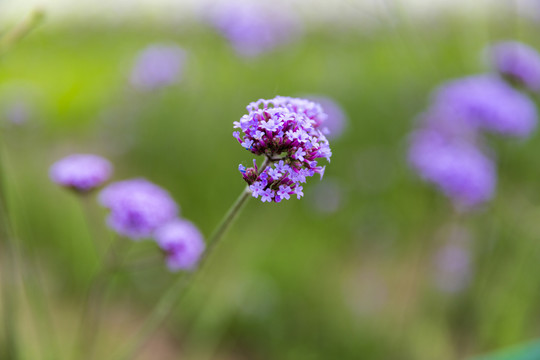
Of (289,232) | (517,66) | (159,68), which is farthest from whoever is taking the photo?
(159,68)

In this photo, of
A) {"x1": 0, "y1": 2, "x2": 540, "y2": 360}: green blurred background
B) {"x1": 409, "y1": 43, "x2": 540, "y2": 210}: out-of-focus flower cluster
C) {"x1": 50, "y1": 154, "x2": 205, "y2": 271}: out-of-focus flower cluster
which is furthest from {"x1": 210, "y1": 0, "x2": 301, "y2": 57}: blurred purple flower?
{"x1": 50, "y1": 154, "x2": 205, "y2": 271}: out-of-focus flower cluster

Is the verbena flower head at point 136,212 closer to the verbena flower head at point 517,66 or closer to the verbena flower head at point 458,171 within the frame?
the verbena flower head at point 458,171

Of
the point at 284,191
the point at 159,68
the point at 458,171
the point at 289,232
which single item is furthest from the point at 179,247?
the point at 159,68

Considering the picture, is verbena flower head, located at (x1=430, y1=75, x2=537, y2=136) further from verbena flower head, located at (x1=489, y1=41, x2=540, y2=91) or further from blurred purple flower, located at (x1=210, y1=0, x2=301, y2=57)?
blurred purple flower, located at (x1=210, y1=0, x2=301, y2=57)

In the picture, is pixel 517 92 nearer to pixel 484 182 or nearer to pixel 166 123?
pixel 484 182

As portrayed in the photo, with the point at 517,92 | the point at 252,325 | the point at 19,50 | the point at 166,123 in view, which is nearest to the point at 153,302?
the point at 252,325

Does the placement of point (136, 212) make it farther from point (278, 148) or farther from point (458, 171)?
point (458, 171)
